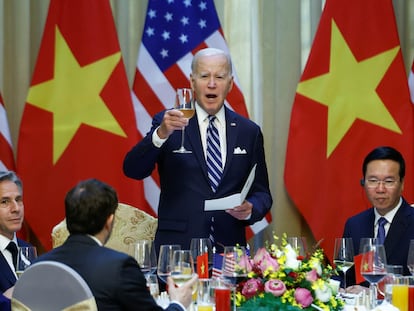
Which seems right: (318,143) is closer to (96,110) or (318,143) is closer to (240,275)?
(96,110)

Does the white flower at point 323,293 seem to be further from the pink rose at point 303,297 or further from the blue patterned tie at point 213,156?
the blue patterned tie at point 213,156

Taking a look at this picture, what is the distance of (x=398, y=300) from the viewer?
9.99 feet

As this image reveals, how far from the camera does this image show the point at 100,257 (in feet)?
8.30

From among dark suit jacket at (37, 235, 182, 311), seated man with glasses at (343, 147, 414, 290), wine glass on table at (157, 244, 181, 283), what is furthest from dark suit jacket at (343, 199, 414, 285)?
dark suit jacket at (37, 235, 182, 311)

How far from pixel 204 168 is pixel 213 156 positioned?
10 cm

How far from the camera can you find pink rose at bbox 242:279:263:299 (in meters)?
2.91

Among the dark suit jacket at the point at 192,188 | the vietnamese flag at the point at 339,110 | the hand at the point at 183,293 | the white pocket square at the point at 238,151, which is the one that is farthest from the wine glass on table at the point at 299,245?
the vietnamese flag at the point at 339,110

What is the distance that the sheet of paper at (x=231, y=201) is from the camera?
3.94 meters

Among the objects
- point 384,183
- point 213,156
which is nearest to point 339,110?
point 384,183

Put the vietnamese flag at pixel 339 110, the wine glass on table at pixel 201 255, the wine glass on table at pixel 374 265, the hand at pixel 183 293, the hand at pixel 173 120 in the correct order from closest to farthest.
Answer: the hand at pixel 183 293
the wine glass on table at pixel 374 265
the wine glass on table at pixel 201 255
the hand at pixel 173 120
the vietnamese flag at pixel 339 110

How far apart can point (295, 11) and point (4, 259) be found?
9.18ft

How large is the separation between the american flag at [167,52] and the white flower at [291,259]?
7.75ft

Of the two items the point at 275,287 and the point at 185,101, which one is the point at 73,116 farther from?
the point at 275,287

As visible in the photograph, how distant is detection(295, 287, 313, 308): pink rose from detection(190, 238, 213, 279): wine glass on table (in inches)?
21.1
